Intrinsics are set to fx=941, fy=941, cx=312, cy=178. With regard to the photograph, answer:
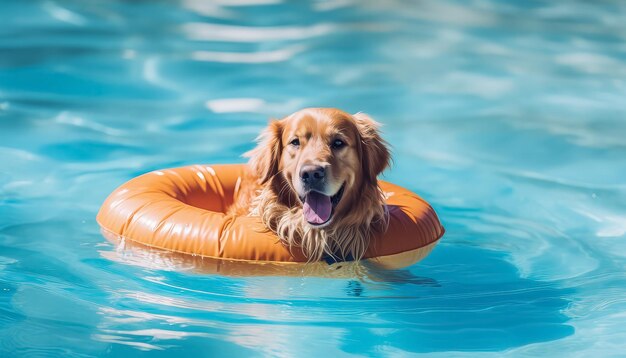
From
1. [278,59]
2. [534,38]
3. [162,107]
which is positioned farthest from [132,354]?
[534,38]

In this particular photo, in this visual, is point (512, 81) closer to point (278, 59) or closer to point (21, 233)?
point (278, 59)

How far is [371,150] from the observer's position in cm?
548

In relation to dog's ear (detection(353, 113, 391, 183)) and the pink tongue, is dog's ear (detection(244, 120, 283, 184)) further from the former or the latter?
dog's ear (detection(353, 113, 391, 183))

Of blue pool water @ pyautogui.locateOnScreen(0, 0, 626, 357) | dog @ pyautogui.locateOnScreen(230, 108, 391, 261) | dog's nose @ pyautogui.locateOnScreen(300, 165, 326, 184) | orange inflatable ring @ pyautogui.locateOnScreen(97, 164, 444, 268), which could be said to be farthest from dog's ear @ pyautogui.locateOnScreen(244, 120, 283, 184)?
blue pool water @ pyautogui.locateOnScreen(0, 0, 626, 357)

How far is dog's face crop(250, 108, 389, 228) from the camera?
516 centimetres

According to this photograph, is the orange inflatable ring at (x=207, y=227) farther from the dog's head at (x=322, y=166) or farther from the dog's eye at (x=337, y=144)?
the dog's eye at (x=337, y=144)

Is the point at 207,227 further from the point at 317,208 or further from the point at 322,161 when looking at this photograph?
the point at 322,161

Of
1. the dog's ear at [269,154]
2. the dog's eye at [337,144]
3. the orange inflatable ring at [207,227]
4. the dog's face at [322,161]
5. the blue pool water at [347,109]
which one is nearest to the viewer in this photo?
the blue pool water at [347,109]

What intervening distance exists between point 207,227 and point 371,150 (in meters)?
1.06

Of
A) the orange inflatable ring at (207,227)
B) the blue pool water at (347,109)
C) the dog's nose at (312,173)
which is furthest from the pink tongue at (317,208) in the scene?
the blue pool water at (347,109)

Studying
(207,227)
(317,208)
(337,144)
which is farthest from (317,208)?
(207,227)

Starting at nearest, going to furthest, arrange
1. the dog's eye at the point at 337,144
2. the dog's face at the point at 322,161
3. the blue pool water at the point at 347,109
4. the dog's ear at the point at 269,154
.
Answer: the blue pool water at the point at 347,109
the dog's face at the point at 322,161
the dog's eye at the point at 337,144
the dog's ear at the point at 269,154

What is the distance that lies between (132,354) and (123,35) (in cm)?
910

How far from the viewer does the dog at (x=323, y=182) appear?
17.1ft
